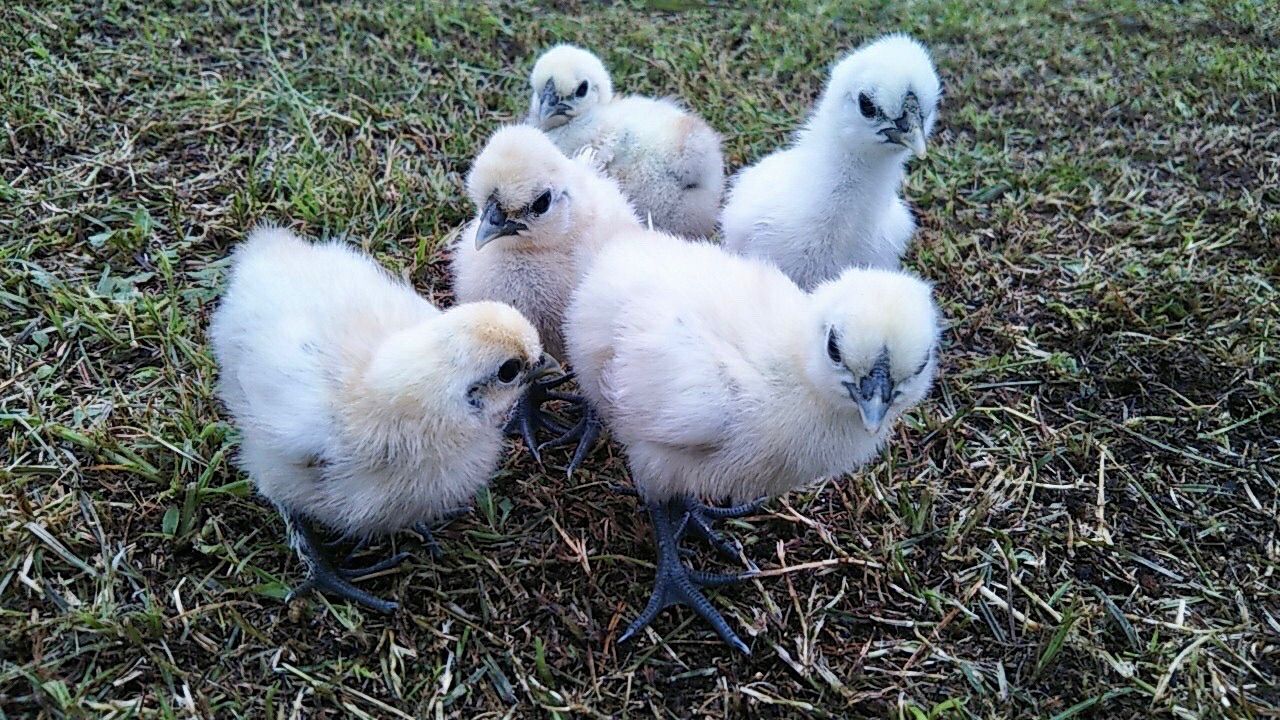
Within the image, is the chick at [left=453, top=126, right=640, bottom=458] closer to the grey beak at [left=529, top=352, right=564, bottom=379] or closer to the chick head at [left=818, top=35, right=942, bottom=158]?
the grey beak at [left=529, top=352, right=564, bottom=379]

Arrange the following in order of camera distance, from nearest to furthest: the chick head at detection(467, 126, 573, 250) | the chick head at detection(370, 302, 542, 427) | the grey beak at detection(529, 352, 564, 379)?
the chick head at detection(370, 302, 542, 427) < the grey beak at detection(529, 352, 564, 379) < the chick head at detection(467, 126, 573, 250)

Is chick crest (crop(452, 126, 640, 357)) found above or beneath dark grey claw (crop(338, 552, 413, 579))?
above

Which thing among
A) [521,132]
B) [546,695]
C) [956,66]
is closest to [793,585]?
[546,695]

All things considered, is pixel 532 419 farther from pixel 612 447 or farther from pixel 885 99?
pixel 885 99

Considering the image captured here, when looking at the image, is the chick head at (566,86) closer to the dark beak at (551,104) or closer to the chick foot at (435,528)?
the dark beak at (551,104)

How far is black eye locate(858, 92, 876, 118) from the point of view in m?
3.03

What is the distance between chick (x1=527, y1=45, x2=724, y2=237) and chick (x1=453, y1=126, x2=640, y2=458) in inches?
16.5

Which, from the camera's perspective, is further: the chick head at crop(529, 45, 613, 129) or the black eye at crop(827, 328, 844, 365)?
the chick head at crop(529, 45, 613, 129)

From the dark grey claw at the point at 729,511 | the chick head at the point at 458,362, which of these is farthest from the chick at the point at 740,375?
the chick head at the point at 458,362

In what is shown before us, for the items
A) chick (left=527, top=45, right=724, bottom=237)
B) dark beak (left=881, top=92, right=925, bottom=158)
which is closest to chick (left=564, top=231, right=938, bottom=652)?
dark beak (left=881, top=92, right=925, bottom=158)

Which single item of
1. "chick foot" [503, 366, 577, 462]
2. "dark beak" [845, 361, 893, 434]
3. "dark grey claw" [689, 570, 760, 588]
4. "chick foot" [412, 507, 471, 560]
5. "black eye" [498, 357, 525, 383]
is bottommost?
"dark grey claw" [689, 570, 760, 588]

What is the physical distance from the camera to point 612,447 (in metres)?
3.09

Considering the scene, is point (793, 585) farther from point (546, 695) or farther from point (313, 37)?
point (313, 37)

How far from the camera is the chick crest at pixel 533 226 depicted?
2945mm
